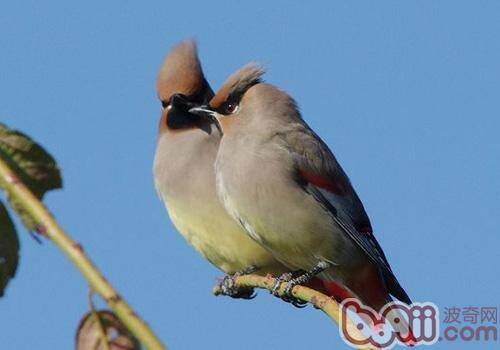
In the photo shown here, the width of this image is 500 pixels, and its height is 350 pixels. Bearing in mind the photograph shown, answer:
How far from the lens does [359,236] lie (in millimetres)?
5344

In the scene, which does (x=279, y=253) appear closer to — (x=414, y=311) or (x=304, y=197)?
(x=304, y=197)

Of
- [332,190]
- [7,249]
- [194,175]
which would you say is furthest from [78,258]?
[194,175]

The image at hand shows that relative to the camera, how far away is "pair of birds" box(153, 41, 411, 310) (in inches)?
198

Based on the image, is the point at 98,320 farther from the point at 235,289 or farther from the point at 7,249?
the point at 235,289

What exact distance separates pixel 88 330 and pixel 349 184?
4834mm

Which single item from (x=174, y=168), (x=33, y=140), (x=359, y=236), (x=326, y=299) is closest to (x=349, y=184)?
(x=359, y=236)

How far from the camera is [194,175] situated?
19.7 ft

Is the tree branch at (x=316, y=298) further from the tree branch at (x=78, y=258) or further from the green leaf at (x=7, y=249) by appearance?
the green leaf at (x=7, y=249)

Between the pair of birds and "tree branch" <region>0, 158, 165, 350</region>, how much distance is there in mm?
4085

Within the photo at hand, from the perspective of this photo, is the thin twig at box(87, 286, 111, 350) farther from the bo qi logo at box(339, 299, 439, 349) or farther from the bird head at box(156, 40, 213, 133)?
the bird head at box(156, 40, 213, 133)

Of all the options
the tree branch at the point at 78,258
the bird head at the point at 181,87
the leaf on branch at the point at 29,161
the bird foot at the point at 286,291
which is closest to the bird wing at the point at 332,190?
the bird foot at the point at 286,291

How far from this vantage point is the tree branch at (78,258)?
2.50ft

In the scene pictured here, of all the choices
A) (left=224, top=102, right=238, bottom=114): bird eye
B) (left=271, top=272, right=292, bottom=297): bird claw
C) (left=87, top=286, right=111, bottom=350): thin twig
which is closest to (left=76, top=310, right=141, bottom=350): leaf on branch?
(left=87, top=286, right=111, bottom=350): thin twig

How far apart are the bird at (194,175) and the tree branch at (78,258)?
4436mm
